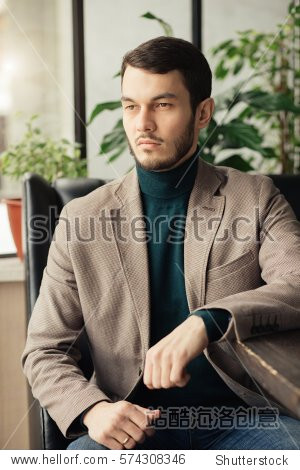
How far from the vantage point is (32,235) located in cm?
113

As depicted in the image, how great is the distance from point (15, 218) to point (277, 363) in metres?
1.01

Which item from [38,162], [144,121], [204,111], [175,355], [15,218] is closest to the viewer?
[175,355]

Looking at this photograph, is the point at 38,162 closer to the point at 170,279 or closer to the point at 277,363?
the point at 170,279

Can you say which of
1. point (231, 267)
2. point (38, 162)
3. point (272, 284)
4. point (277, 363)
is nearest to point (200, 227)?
point (231, 267)

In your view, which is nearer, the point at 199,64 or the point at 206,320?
the point at 206,320

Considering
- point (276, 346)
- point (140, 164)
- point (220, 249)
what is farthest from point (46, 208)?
point (276, 346)

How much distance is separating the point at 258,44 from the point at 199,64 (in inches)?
44.3

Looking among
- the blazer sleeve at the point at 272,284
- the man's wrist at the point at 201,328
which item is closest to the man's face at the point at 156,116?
the blazer sleeve at the point at 272,284

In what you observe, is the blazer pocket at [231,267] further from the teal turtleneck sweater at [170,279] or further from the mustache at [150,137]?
the mustache at [150,137]

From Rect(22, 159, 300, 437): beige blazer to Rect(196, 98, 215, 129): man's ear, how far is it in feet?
0.40

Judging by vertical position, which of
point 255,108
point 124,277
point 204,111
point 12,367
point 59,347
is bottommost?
point 12,367

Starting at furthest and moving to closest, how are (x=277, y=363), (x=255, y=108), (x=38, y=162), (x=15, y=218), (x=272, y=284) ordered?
1. (x=255, y=108)
2. (x=38, y=162)
3. (x=15, y=218)
4. (x=272, y=284)
5. (x=277, y=363)

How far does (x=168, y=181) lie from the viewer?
1.06 m

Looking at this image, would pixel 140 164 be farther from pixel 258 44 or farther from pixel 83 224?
pixel 258 44
